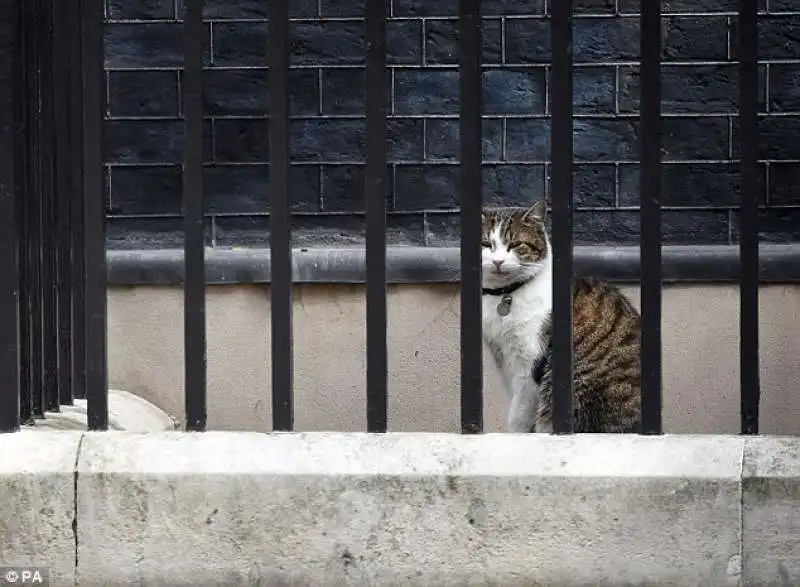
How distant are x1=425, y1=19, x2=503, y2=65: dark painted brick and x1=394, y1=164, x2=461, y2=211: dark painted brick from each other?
0.52m

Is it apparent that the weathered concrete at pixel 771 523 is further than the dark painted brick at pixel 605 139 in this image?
No

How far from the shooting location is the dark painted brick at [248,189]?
7066 mm

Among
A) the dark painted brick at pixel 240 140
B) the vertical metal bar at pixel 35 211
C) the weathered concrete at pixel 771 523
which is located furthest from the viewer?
the dark painted brick at pixel 240 140

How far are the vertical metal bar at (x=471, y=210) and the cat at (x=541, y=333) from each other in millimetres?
2314

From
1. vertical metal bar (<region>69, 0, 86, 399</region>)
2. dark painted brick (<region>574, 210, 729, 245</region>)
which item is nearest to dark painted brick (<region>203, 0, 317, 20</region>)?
dark painted brick (<region>574, 210, 729, 245</region>)

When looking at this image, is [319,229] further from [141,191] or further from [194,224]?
[194,224]

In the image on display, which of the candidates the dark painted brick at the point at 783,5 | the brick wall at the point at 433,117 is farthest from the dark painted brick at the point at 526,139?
the dark painted brick at the point at 783,5

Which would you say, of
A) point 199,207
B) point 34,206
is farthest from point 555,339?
point 34,206

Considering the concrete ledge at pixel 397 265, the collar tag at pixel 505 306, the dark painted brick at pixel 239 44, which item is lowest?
the collar tag at pixel 505 306

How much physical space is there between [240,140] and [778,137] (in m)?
2.57

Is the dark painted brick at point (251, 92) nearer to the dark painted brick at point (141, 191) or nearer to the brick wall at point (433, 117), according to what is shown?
the brick wall at point (433, 117)

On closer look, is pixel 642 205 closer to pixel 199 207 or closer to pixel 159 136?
pixel 199 207

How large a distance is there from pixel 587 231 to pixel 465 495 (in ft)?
12.1

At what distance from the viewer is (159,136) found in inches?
279
